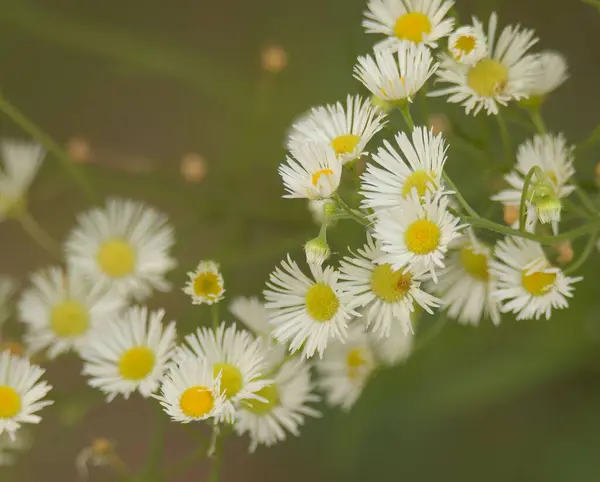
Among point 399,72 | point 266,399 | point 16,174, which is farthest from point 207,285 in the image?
point 16,174

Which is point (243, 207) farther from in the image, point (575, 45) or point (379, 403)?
point (575, 45)

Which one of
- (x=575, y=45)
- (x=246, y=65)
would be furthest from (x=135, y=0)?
(x=575, y=45)

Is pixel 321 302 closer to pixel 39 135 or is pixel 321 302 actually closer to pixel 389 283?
pixel 389 283

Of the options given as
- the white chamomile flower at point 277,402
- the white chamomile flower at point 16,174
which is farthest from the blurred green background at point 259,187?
the white chamomile flower at point 277,402

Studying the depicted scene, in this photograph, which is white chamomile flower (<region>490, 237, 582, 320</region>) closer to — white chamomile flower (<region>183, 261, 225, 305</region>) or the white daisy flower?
the white daisy flower

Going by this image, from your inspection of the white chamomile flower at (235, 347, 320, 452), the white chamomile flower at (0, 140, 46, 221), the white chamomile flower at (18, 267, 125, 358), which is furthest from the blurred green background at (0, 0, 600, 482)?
the white chamomile flower at (235, 347, 320, 452)

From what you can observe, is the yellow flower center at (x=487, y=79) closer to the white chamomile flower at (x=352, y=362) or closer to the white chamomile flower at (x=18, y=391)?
the white chamomile flower at (x=352, y=362)
